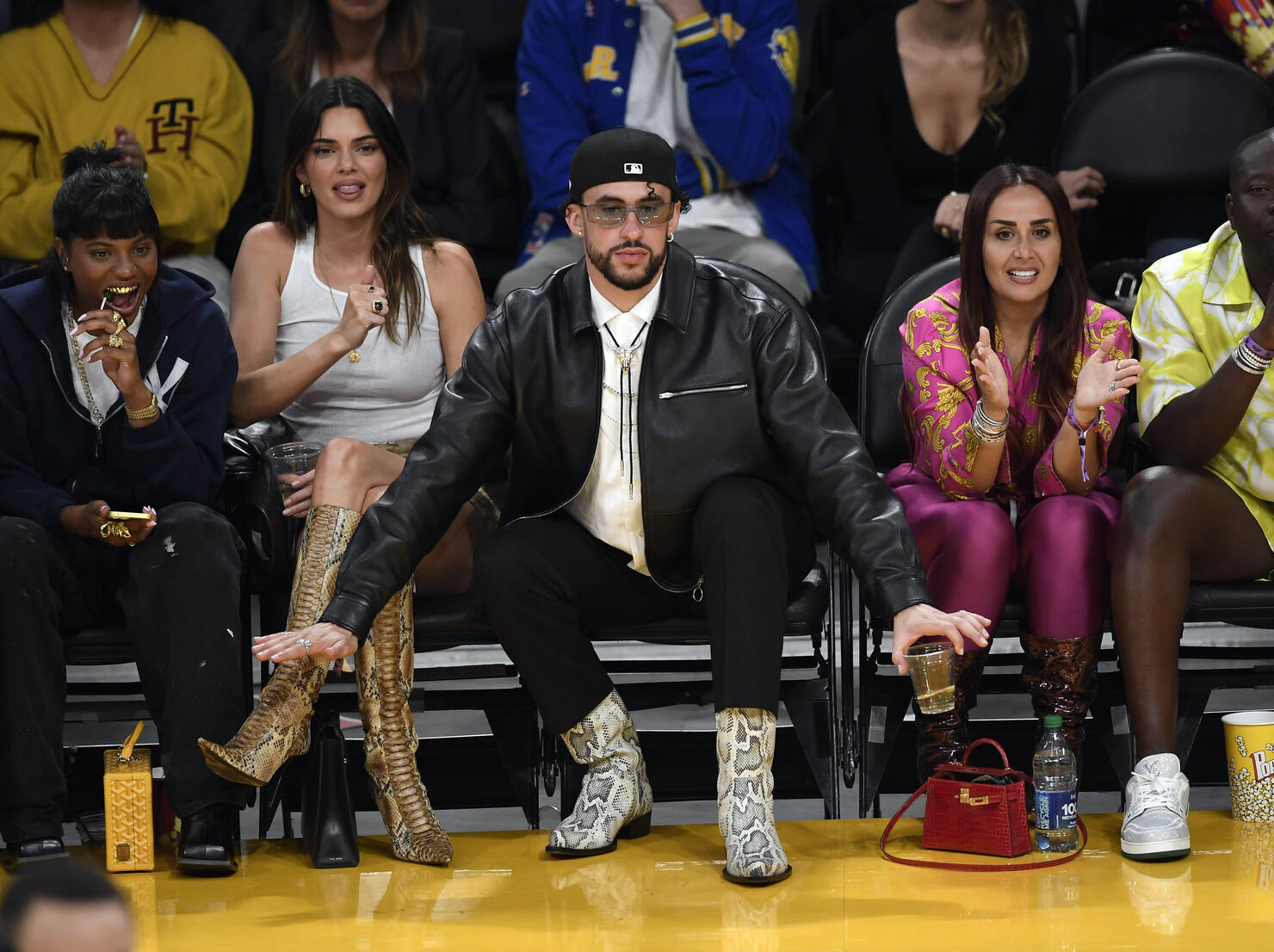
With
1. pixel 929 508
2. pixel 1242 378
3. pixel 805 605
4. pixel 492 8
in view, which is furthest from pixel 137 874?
pixel 492 8

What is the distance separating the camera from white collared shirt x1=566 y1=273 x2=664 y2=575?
3.39m

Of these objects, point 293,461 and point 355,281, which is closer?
point 293,461

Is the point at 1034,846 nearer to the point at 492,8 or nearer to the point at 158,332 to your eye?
the point at 158,332

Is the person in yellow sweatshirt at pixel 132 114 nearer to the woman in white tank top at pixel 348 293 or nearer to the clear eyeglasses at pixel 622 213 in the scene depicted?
the woman in white tank top at pixel 348 293

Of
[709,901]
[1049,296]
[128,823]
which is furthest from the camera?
[1049,296]

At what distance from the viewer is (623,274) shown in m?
3.39

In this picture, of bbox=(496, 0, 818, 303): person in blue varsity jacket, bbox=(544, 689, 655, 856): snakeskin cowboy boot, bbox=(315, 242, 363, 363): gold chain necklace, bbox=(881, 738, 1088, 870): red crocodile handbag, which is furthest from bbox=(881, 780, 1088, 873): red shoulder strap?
bbox=(496, 0, 818, 303): person in blue varsity jacket

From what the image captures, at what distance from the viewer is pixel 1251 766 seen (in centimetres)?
335

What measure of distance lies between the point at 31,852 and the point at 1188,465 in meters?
2.20

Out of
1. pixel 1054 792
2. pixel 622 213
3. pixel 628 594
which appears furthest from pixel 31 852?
pixel 1054 792

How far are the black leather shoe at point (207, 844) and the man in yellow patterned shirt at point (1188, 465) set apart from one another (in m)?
1.56

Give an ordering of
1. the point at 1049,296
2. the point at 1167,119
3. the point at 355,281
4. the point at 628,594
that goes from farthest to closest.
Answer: the point at 1167,119
the point at 355,281
the point at 1049,296
the point at 628,594

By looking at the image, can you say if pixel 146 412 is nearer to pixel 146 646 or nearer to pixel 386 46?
pixel 146 646

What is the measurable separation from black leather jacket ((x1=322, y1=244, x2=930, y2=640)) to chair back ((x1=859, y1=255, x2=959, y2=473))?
359 mm
